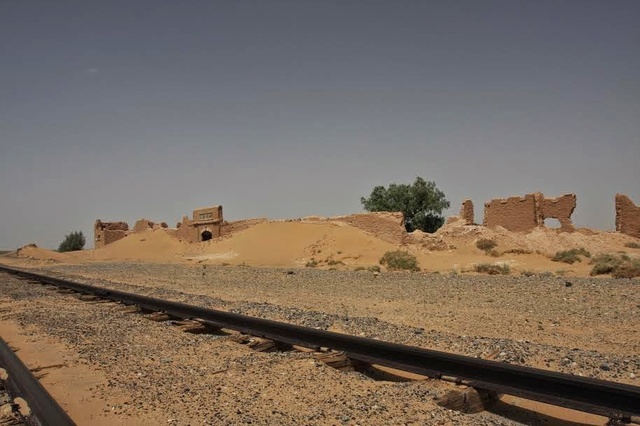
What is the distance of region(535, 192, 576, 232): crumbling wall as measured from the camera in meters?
37.4

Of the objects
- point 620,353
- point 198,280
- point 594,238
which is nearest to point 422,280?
point 198,280

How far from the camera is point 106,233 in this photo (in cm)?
5928

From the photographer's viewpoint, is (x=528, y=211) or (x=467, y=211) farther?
(x=467, y=211)

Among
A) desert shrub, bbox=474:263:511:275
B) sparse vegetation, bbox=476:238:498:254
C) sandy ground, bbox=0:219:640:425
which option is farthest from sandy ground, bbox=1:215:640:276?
sandy ground, bbox=0:219:640:425

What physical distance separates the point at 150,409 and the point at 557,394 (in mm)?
3934

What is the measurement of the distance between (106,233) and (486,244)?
4427cm

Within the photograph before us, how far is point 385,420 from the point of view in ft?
15.6

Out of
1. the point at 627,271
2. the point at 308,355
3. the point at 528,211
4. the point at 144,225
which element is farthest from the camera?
the point at 144,225

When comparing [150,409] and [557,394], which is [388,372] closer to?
[557,394]

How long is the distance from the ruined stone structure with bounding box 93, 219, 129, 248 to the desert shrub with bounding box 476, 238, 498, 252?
141 feet

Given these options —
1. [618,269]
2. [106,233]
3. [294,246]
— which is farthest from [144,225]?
[618,269]

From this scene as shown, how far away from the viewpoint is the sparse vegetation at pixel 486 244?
30.9 meters

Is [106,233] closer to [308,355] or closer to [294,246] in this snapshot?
[294,246]

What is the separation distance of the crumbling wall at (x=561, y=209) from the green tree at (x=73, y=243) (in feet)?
227
